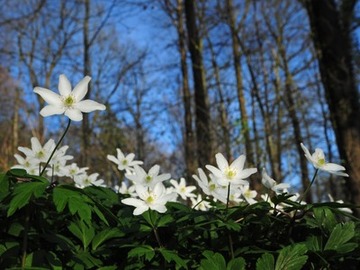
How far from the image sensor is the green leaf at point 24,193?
107 centimetres

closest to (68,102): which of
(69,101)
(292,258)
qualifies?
(69,101)

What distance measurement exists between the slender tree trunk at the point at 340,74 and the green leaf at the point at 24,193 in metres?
4.69

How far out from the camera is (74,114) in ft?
4.38

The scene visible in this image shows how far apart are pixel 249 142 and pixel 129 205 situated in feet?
28.5

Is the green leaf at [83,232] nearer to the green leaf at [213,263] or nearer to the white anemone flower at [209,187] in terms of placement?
the green leaf at [213,263]

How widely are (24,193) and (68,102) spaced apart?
376mm

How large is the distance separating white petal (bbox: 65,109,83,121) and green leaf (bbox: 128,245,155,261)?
43 centimetres

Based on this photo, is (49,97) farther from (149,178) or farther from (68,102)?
(149,178)

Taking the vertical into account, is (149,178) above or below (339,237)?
above

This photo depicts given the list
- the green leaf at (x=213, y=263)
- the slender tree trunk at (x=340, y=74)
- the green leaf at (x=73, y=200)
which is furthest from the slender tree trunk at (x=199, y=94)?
the green leaf at (x=73, y=200)

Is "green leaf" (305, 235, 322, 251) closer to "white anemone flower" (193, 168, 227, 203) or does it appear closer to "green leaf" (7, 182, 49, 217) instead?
"white anemone flower" (193, 168, 227, 203)

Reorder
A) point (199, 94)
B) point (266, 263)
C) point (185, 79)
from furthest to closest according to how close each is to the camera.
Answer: point (185, 79), point (199, 94), point (266, 263)

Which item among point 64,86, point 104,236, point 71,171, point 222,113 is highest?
point 222,113

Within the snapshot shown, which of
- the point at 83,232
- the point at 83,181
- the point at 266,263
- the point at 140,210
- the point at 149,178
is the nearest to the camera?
the point at 266,263
